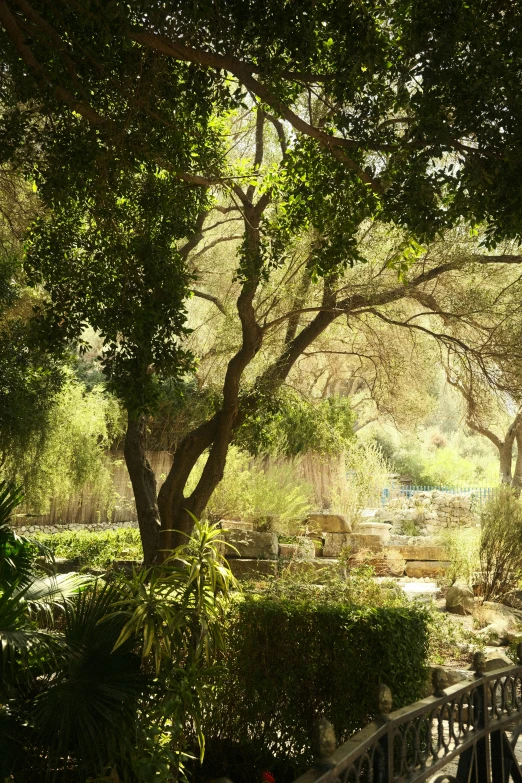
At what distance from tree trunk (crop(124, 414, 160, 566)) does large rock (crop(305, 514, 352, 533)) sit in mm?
6907

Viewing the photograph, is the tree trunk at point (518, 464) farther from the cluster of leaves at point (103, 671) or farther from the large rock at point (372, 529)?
the cluster of leaves at point (103, 671)

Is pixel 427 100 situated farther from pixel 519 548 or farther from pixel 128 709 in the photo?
pixel 519 548

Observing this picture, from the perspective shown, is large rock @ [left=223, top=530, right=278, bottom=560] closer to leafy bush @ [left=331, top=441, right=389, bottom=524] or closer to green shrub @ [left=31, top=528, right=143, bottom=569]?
green shrub @ [left=31, top=528, right=143, bottom=569]

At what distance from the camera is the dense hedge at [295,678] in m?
5.73

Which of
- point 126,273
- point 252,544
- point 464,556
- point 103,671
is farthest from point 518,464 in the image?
point 103,671

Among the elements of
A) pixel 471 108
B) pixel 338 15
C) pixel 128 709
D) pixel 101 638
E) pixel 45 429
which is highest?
pixel 338 15

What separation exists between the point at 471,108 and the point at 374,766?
349 centimetres

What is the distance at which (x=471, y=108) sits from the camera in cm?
436

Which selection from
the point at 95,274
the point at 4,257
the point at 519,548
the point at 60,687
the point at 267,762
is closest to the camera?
the point at 60,687

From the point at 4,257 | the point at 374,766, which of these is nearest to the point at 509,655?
the point at 374,766

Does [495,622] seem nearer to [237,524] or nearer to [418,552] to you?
[237,524]

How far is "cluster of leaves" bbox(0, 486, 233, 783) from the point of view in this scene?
13.7 feet

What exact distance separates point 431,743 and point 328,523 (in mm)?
14533

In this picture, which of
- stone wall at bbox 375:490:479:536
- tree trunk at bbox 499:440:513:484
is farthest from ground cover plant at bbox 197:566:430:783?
tree trunk at bbox 499:440:513:484
